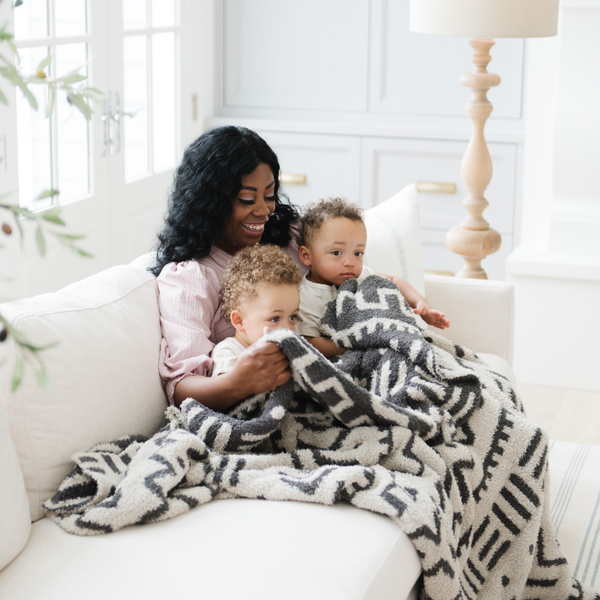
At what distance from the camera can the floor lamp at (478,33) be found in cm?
220

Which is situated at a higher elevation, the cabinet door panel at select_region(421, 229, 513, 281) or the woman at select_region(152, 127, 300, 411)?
the woman at select_region(152, 127, 300, 411)

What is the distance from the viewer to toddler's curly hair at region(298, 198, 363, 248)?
71.8 inches

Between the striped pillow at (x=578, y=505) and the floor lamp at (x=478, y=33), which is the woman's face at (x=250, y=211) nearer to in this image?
the floor lamp at (x=478, y=33)

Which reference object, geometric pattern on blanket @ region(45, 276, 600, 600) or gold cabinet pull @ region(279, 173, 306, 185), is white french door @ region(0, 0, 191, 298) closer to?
gold cabinet pull @ region(279, 173, 306, 185)

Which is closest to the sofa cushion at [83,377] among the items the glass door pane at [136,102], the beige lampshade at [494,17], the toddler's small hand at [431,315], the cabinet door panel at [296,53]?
the toddler's small hand at [431,315]

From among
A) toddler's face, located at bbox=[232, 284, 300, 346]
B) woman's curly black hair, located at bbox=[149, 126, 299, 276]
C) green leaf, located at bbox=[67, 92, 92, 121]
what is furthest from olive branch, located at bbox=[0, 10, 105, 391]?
woman's curly black hair, located at bbox=[149, 126, 299, 276]

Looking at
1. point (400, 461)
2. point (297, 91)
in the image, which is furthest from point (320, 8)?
point (400, 461)

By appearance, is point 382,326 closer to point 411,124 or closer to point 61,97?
point 61,97

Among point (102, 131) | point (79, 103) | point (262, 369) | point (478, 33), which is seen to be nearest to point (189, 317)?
point (262, 369)

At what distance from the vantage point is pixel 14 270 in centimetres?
236

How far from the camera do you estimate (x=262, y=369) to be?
1423 millimetres

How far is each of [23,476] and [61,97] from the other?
1.73 metres

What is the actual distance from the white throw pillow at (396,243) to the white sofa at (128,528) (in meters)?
0.73

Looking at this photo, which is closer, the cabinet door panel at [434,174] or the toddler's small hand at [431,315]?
the toddler's small hand at [431,315]
